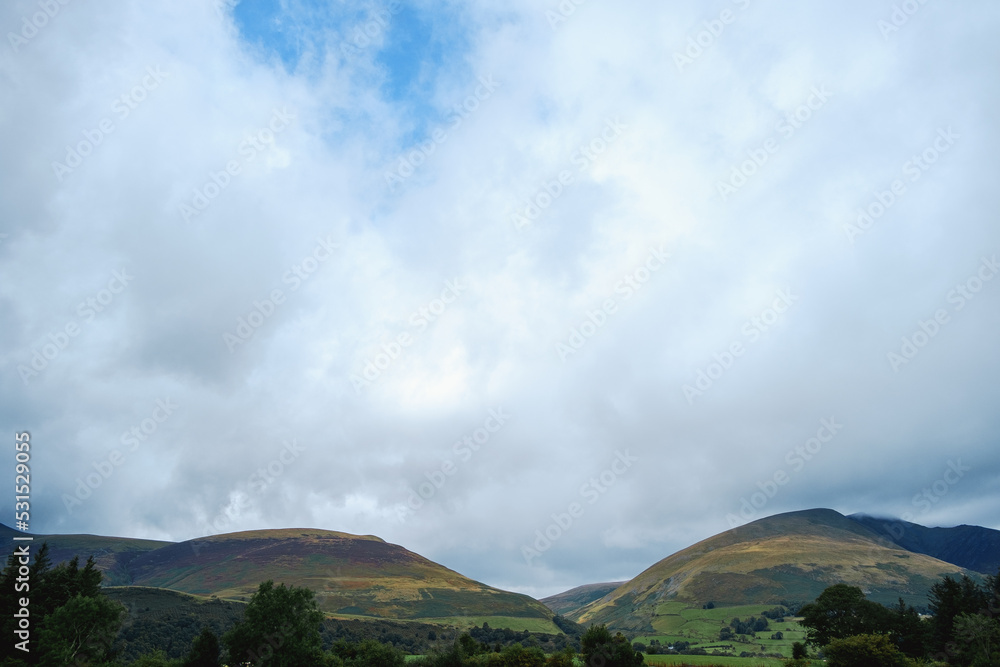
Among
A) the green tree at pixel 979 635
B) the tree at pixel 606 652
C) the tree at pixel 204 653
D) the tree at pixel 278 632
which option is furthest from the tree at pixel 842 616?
the tree at pixel 204 653

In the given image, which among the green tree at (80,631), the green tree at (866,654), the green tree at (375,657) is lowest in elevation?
the green tree at (375,657)

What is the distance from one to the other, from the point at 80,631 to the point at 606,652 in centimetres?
5925

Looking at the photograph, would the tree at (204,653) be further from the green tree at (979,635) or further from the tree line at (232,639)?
the green tree at (979,635)

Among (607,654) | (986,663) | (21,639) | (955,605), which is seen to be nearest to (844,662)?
(986,663)

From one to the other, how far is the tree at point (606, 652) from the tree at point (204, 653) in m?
48.2

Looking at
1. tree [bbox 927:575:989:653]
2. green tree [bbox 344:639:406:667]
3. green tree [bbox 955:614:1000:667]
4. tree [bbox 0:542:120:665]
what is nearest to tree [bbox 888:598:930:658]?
tree [bbox 927:575:989:653]

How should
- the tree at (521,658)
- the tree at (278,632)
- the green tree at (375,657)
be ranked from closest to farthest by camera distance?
1. the tree at (278,632)
2. the tree at (521,658)
3. the green tree at (375,657)

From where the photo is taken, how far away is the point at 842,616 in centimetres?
9738

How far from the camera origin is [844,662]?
210ft

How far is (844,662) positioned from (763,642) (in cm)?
14383

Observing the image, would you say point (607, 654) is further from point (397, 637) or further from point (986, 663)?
point (397, 637)

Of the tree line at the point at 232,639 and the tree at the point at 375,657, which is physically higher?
the tree line at the point at 232,639

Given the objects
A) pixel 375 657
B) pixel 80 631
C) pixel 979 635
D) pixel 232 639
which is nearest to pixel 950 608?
pixel 979 635

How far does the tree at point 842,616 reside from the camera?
92994 millimetres
